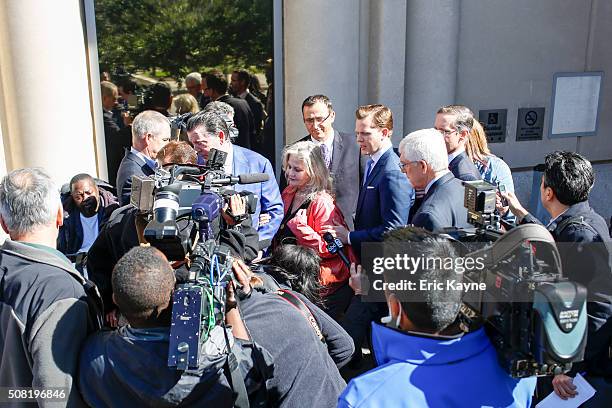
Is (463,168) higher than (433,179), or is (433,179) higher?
(433,179)

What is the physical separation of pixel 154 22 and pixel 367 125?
2.79 m

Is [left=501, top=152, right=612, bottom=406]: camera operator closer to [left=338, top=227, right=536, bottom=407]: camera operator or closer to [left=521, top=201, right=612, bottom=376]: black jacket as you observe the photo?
[left=521, top=201, right=612, bottom=376]: black jacket

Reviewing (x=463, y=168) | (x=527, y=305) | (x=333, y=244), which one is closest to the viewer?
(x=527, y=305)

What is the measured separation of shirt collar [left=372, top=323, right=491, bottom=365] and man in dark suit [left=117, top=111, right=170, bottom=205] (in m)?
2.84

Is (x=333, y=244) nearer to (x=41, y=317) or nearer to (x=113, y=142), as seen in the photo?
(x=41, y=317)

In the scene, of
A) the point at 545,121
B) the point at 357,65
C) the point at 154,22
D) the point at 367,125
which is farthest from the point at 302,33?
the point at 545,121

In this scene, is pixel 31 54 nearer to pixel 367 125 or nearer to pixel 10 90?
pixel 10 90

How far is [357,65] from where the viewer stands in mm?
6406

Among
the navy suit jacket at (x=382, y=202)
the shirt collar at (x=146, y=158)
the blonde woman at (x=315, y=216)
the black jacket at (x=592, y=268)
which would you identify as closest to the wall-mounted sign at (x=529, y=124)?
the navy suit jacket at (x=382, y=202)

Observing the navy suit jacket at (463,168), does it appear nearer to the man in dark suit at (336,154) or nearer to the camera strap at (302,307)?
the man in dark suit at (336,154)

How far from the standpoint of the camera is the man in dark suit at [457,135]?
14.7ft

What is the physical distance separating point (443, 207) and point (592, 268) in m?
0.83

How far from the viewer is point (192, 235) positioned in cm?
235

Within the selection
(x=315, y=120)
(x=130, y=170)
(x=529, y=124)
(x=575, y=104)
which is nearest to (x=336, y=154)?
(x=315, y=120)
